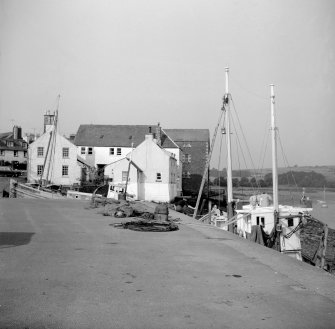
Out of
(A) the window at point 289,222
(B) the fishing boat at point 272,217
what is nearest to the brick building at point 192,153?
(B) the fishing boat at point 272,217

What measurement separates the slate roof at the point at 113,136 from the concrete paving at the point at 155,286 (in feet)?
182

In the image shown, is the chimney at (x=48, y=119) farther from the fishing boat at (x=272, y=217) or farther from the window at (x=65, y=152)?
the fishing boat at (x=272, y=217)

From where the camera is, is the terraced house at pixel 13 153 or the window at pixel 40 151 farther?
the terraced house at pixel 13 153

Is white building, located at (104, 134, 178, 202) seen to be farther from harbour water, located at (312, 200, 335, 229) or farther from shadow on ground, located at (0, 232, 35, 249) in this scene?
shadow on ground, located at (0, 232, 35, 249)

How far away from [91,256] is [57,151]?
51.7m

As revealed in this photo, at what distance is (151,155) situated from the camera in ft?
176

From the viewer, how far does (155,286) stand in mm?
6910

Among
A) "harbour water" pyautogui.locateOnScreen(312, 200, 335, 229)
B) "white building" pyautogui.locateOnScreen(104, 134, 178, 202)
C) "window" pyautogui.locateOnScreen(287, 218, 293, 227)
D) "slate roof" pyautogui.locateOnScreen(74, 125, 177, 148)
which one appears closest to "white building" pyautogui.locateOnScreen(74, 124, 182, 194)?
"slate roof" pyautogui.locateOnScreen(74, 125, 177, 148)

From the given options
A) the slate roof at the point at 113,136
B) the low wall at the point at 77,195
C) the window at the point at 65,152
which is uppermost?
the slate roof at the point at 113,136

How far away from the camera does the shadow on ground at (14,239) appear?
36.4 feet

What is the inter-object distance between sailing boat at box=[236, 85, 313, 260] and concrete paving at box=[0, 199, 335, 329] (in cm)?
1238

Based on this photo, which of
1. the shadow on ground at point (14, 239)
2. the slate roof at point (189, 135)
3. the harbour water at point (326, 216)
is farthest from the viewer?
the slate roof at point (189, 135)

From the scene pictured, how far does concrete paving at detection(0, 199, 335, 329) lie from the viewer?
529 centimetres

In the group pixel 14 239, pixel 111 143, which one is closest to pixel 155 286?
pixel 14 239
